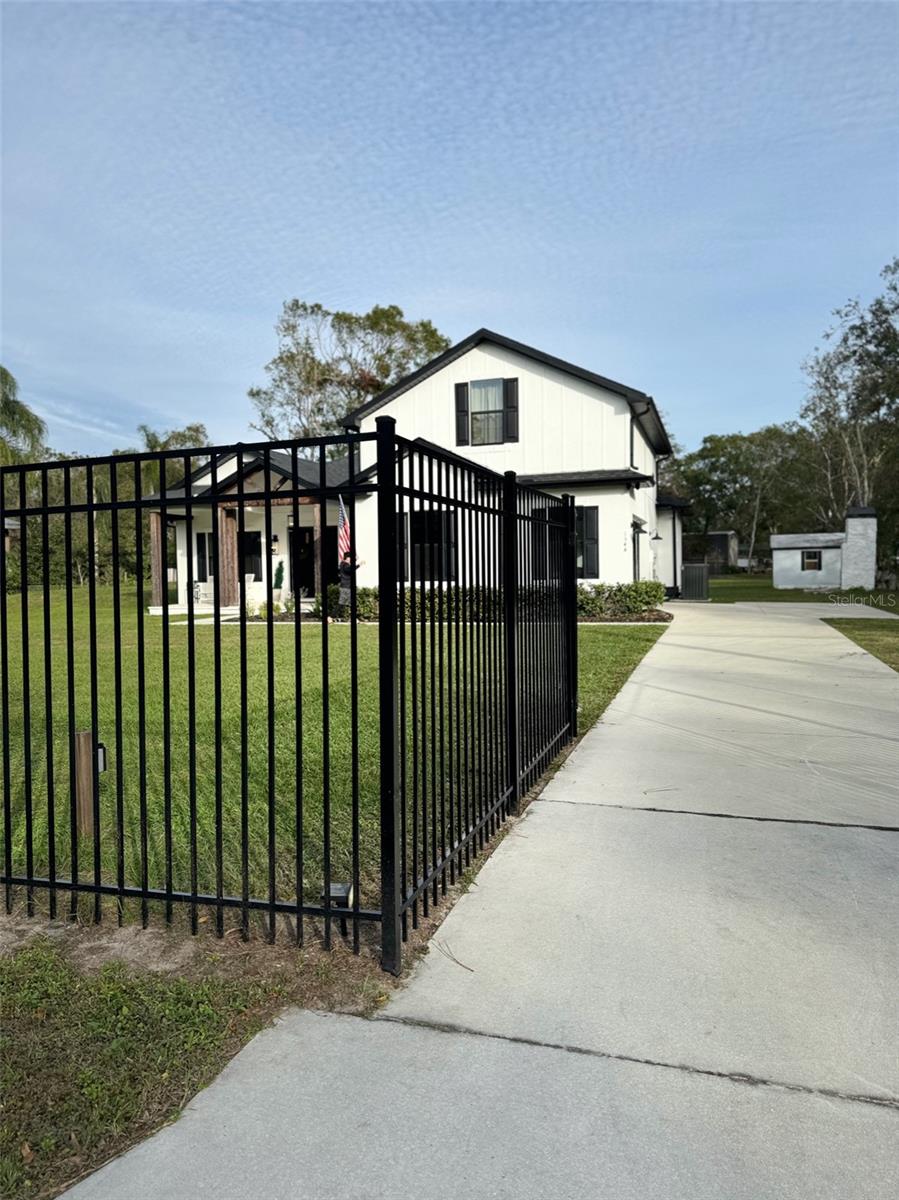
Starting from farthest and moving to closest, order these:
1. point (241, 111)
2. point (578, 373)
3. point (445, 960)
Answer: point (578, 373)
point (241, 111)
point (445, 960)

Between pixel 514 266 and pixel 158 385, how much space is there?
18976mm

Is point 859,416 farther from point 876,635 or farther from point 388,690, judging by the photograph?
point 388,690

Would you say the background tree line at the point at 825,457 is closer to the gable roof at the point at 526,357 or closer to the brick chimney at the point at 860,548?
the brick chimney at the point at 860,548

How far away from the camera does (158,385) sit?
1148 inches

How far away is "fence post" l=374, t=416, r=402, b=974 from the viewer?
105 inches

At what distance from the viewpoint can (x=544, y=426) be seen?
770 inches

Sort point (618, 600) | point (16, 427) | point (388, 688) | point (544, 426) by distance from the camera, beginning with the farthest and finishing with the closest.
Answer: point (16, 427)
point (544, 426)
point (618, 600)
point (388, 688)

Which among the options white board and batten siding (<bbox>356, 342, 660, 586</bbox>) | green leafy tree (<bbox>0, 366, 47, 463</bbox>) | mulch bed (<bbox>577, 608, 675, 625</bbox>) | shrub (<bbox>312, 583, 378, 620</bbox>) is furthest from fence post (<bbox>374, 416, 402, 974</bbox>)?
green leafy tree (<bbox>0, 366, 47, 463</bbox>)

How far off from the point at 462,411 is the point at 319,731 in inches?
581

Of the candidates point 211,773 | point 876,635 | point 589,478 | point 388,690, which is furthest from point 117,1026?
point 589,478

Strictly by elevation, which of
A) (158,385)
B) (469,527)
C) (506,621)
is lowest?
(506,621)

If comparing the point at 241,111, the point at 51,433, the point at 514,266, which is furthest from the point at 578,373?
the point at 51,433

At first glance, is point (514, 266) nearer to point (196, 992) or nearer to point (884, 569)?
point (196, 992)

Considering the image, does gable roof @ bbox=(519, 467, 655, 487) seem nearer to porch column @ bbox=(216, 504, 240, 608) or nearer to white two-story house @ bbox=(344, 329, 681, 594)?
white two-story house @ bbox=(344, 329, 681, 594)
